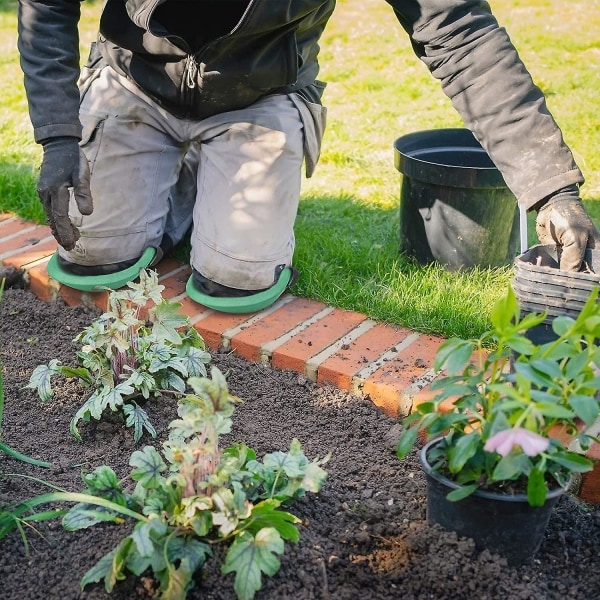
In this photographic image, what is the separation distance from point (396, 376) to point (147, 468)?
904 millimetres

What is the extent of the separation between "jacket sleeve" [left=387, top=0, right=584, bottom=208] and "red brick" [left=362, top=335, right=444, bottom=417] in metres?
0.52

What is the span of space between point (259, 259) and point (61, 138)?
728 millimetres

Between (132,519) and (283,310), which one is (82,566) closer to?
(132,519)

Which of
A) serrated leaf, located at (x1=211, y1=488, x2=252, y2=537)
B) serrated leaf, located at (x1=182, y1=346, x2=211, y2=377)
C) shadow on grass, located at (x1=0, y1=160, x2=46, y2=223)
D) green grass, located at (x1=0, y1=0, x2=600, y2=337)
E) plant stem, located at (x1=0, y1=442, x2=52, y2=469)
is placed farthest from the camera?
shadow on grass, located at (x1=0, y1=160, x2=46, y2=223)

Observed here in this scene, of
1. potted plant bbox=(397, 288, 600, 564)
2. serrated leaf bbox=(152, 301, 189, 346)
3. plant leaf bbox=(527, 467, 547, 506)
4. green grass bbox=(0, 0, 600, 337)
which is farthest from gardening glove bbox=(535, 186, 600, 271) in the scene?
serrated leaf bbox=(152, 301, 189, 346)

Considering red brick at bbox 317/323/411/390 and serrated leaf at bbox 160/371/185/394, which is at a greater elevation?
red brick at bbox 317/323/411/390

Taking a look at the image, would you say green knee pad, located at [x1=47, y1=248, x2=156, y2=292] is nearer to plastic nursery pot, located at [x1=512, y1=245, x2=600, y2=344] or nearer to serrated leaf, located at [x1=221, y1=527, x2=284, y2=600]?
plastic nursery pot, located at [x1=512, y1=245, x2=600, y2=344]

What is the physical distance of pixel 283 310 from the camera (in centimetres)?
276

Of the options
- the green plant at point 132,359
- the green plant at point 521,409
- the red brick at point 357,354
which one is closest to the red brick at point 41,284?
the green plant at point 132,359

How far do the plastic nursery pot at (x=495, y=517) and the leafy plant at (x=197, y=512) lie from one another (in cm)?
26

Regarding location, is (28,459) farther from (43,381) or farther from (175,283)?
(175,283)

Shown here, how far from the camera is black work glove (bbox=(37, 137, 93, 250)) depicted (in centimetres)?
250

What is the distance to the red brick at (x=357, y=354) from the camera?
240 centimetres

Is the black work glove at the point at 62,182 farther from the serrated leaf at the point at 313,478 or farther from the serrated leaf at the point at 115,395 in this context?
the serrated leaf at the point at 313,478
